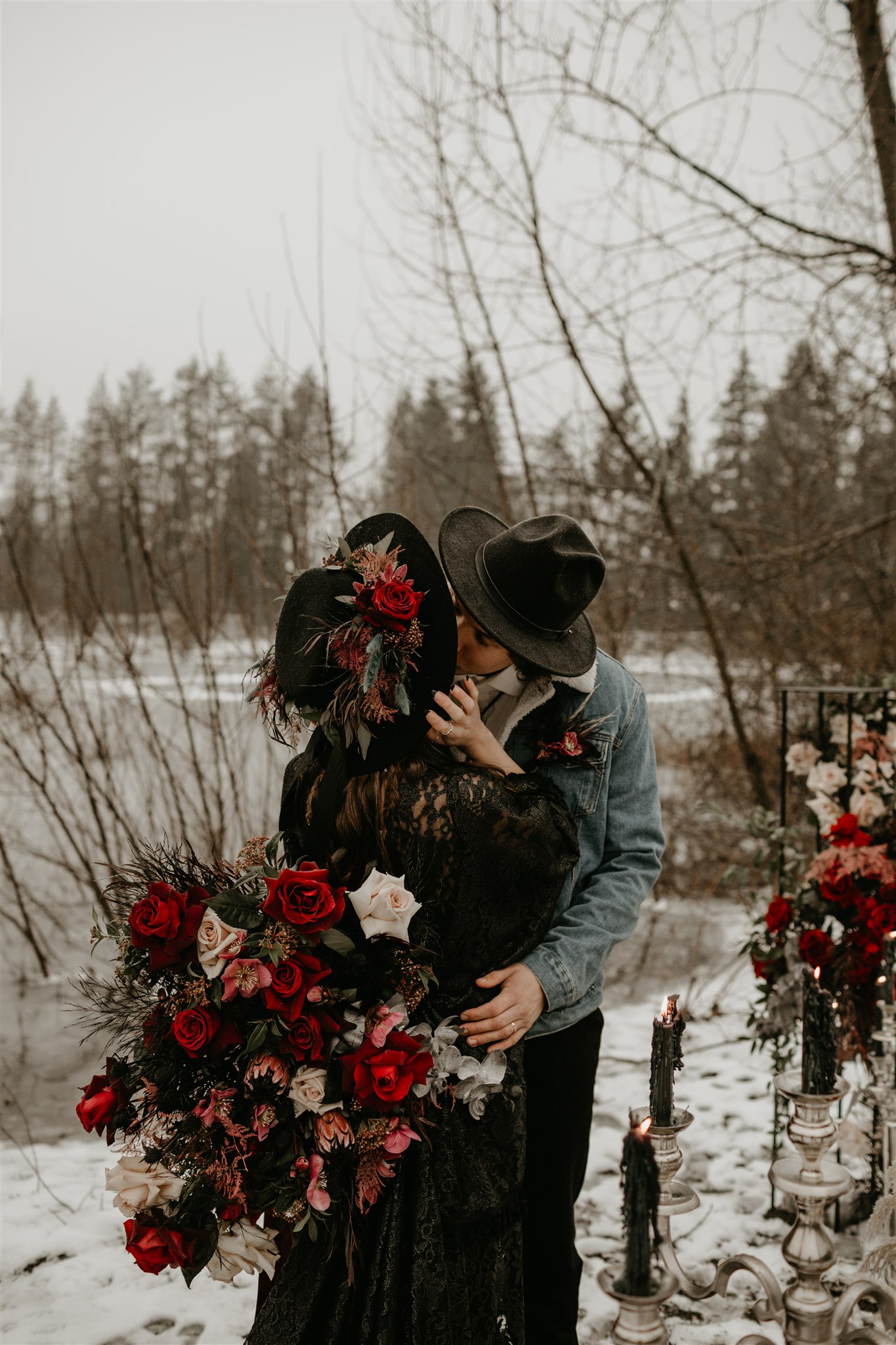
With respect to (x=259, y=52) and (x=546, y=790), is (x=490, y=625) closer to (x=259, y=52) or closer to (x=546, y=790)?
(x=546, y=790)

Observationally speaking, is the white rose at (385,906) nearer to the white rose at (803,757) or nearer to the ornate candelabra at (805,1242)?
the ornate candelabra at (805,1242)

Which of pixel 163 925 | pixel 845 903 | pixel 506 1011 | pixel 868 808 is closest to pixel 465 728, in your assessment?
pixel 506 1011

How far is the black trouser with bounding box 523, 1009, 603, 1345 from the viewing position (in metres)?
1.94

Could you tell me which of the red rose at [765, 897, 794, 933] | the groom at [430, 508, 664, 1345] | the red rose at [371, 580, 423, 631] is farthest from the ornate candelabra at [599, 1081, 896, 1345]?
the red rose at [765, 897, 794, 933]

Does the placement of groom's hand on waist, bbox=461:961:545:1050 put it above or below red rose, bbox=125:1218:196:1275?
above

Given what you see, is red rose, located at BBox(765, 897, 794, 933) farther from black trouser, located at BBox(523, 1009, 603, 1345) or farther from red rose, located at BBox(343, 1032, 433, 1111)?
red rose, located at BBox(343, 1032, 433, 1111)

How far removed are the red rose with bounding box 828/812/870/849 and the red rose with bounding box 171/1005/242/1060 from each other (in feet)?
6.81

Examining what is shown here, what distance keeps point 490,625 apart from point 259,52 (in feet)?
12.7

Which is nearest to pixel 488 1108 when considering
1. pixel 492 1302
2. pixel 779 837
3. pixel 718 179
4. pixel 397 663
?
pixel 492 1302

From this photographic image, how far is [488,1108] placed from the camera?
171cm

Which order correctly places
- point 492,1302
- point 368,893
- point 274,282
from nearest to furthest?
point 368,893 < point 492,1302 < point 274,282

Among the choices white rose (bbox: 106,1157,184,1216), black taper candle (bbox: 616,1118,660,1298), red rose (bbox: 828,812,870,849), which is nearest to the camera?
black taper candle (bbox: 616,1118,660,1298)

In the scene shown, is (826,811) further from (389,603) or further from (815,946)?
(389,603)

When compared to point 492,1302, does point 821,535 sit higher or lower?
higher
